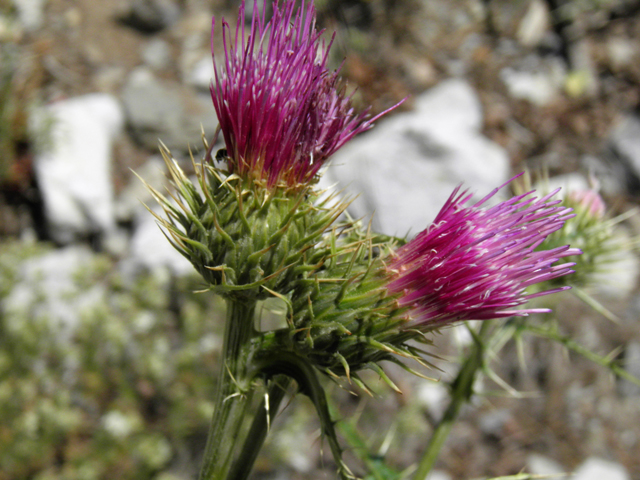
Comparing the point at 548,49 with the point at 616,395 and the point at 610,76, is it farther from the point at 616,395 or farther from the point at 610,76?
the point at 616,395

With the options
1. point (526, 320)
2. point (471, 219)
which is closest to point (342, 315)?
point (471, 219)

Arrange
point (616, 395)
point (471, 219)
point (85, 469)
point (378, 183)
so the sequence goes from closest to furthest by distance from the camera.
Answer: point (471, 219), point (85, 469), point (616, 395), point (378, 183)

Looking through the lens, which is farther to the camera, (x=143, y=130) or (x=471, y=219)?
(x=143, y=130)

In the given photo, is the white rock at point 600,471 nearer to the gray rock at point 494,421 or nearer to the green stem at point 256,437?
the gray rock at point 494,421

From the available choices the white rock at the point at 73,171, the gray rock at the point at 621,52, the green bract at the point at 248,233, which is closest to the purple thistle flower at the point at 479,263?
the green bract at the point at 248,233

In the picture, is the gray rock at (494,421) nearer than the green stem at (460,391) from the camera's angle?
No

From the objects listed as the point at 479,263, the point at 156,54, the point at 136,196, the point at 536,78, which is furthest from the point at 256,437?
the point at 536,78
